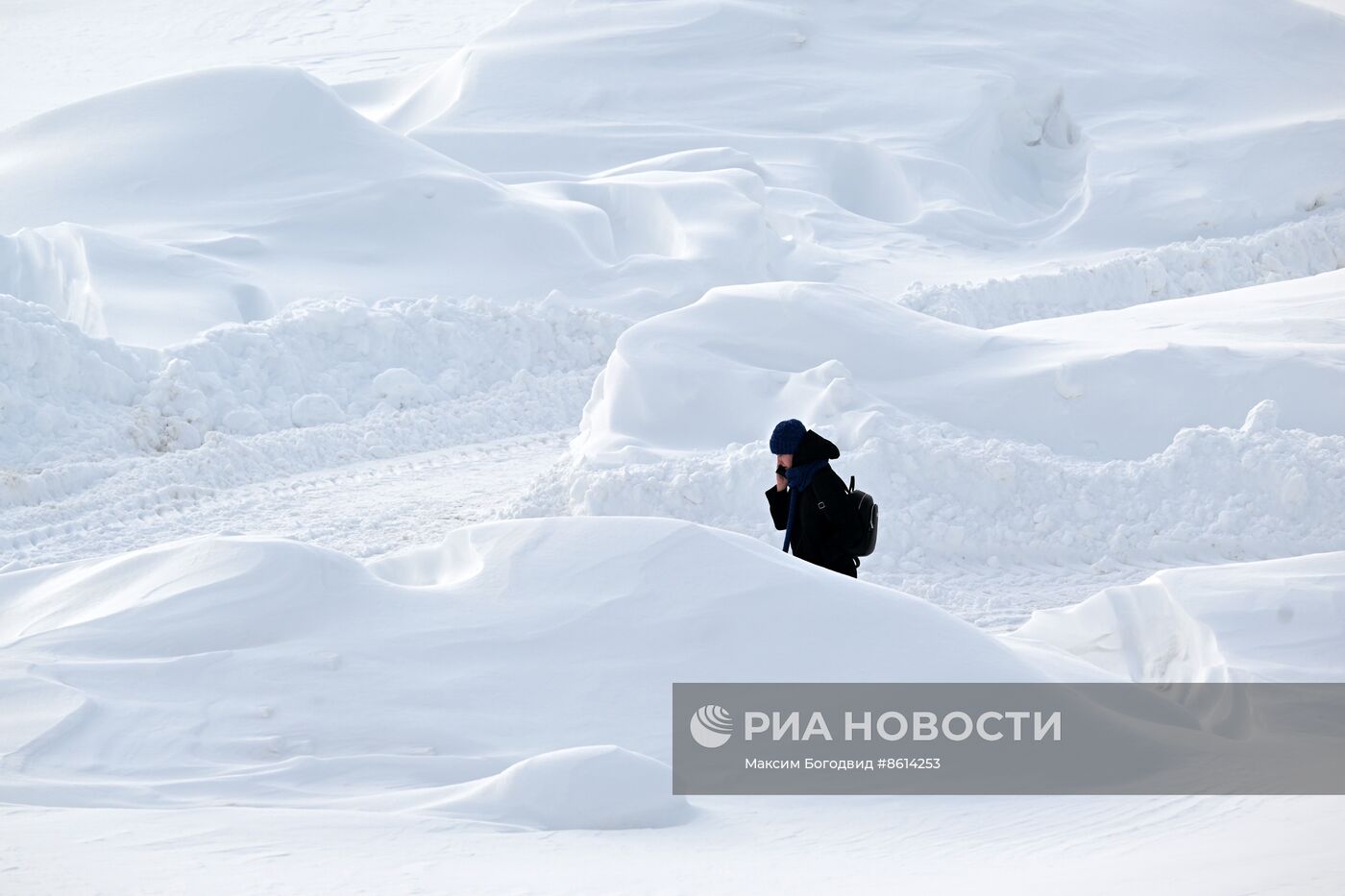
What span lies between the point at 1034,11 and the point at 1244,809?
63.5 ft

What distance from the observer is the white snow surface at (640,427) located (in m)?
3.62

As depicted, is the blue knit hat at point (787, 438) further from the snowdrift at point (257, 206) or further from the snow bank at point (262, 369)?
the snowdrift at point (257, 206)

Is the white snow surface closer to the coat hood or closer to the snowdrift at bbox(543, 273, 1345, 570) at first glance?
the snowdrift at bbox(543, 273, 1345, 570)

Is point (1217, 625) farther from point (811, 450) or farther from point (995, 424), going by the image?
point (995, 424)

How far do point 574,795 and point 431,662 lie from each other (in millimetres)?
958

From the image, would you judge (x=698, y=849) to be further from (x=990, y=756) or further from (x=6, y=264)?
(x=6, y=264)

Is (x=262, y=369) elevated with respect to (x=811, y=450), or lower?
elevated

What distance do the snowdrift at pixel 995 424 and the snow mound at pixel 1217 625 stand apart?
176 centimetres

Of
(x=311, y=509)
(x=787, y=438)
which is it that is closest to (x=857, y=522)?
(x=787, y=438)

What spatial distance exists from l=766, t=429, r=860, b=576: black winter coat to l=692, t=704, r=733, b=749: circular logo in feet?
3.45

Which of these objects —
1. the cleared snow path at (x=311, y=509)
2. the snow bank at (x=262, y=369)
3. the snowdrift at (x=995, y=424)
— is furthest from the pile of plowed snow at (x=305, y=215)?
the snowdrift at (x=995, y=424)

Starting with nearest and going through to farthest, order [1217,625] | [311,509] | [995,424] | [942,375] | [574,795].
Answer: [574,795] → [1217,625] → [995,424] → [942,375] → [311,509]
